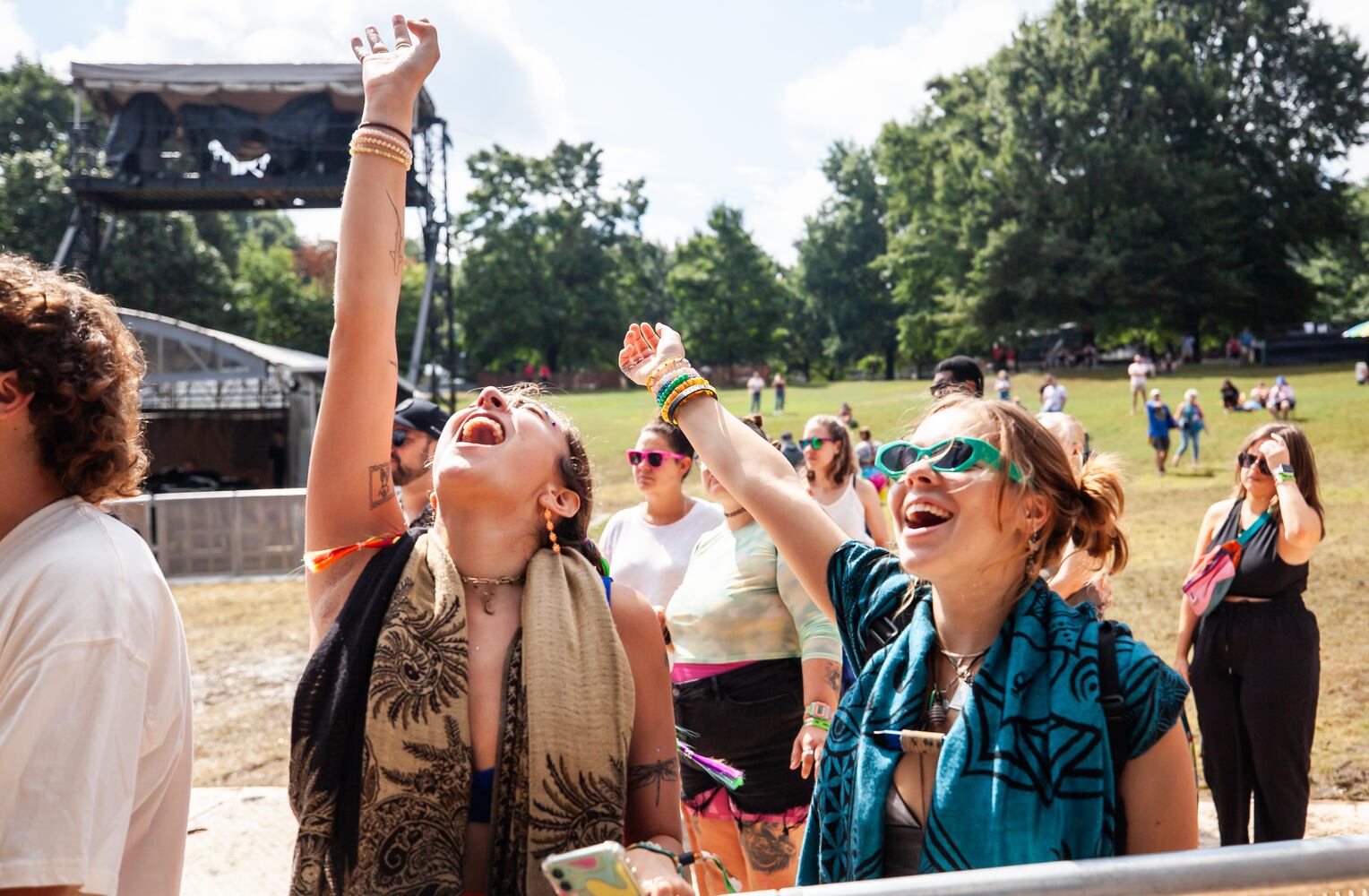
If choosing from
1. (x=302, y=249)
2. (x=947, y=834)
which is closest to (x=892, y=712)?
(x=947, y=834)

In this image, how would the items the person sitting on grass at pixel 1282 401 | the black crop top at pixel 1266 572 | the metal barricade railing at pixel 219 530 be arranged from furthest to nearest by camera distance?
the person sitting on grass at pixel 1282 401 < the metal barricade railing at pixel 219 530 < the black crop top at pixel 1266 572

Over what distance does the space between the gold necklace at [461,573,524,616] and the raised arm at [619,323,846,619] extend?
499 mm

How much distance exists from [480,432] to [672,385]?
495 mm

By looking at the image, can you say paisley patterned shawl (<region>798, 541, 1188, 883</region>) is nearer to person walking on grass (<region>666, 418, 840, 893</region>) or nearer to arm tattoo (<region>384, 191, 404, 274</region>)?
arm tattoo (<region>384, 191, 404, 274</region>)

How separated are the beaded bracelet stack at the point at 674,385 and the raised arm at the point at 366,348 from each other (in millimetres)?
601

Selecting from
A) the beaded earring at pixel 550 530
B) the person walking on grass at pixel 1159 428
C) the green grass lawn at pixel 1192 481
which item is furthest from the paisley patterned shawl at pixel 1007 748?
the person walking on grass at pixel 1159 428

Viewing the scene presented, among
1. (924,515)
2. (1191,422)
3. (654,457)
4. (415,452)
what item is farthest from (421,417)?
(1191,422)

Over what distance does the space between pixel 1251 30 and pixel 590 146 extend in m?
35.7

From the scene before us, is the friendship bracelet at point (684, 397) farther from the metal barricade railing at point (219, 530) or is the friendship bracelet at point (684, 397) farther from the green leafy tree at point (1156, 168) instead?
the green leafy tree at point (1156, 168)

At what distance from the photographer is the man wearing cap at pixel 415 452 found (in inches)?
175

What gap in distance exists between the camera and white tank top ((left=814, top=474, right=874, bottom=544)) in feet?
19.2

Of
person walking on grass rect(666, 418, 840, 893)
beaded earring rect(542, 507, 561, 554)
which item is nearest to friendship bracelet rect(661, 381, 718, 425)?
beaded earring rect(542, 507, 561, 554)

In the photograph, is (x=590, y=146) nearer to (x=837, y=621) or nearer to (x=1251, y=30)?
(x=1251, y=30)

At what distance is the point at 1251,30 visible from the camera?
46.9 meters
